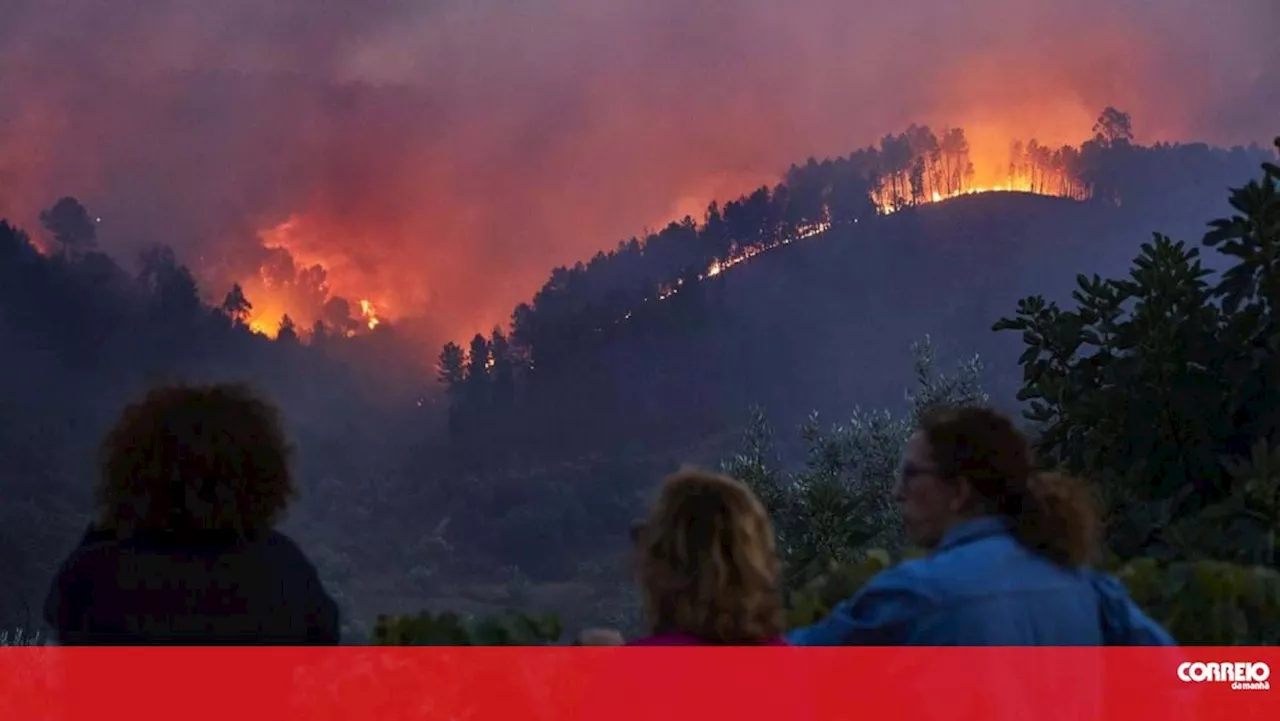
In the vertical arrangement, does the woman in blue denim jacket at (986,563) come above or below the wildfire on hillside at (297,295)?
below

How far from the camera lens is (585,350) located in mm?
46875

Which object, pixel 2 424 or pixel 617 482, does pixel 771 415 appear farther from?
pixel 2 424

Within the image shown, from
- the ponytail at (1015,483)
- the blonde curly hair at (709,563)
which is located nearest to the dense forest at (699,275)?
the ponytail at (1015,483)

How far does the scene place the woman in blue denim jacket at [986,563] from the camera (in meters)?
2.30

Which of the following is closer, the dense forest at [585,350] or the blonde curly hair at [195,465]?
the blonde curly hair at [195,465]

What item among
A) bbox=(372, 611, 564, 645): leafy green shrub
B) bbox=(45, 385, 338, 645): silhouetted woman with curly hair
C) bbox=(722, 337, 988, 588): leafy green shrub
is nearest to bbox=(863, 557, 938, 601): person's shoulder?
bbox=(372, 611, 564, 645): leafy green shrub

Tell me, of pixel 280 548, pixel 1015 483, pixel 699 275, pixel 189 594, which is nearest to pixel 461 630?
pixel 280 548

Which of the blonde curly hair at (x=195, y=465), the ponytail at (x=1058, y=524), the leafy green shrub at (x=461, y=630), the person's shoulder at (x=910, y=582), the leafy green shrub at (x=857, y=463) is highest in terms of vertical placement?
the leafy green shrub at (x=857, y=463)

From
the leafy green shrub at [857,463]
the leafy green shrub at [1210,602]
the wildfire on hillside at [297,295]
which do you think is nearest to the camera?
the leafy green shrub at [1210,602]

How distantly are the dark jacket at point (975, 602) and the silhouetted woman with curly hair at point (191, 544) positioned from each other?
3.50 feet

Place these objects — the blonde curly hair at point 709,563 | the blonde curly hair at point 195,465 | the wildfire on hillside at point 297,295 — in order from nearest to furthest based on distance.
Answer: the blonde curly hair at point 709,563 < the blonde curly hair at point 195,465 < the wildfire on hillside at point 297,295
